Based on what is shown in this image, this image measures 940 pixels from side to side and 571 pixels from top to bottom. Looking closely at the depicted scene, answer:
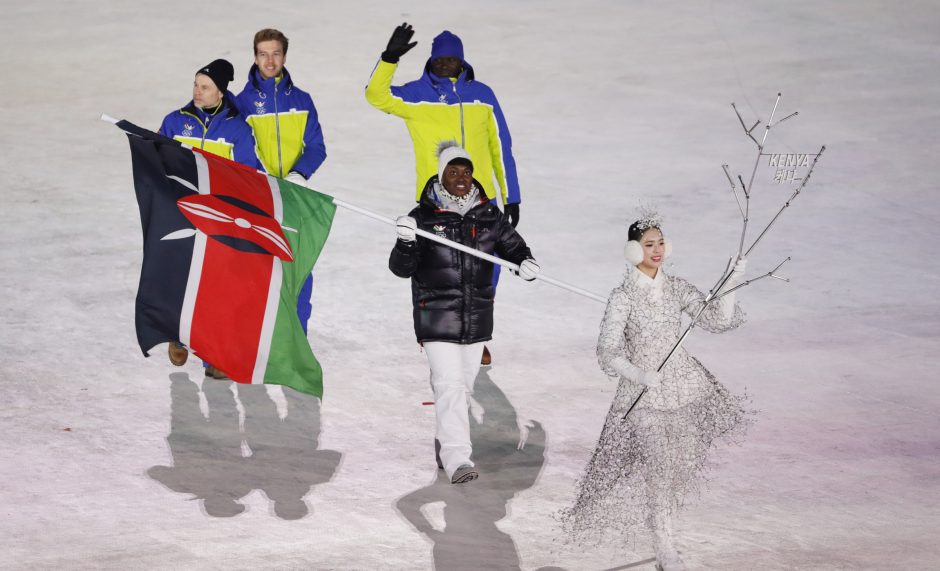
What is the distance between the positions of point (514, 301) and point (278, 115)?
2337mm

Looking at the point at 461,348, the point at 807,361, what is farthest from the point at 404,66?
the point at 461,348

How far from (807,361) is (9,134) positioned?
789 cm

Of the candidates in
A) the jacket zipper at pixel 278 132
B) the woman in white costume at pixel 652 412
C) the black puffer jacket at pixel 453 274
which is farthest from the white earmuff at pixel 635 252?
the jacket zipper at pixel 278 132

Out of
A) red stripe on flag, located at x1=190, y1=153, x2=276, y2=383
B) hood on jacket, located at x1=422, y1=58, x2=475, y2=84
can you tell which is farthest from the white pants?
hood on jacket, located at x1=422, y1=58, x2=475, y2=84

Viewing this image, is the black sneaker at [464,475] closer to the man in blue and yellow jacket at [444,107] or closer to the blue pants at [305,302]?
the blue pants at [305,302]

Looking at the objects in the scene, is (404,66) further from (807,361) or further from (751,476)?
(751,476)

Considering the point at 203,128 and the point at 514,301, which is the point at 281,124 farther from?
the point at 514,301

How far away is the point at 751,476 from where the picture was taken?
7.90m

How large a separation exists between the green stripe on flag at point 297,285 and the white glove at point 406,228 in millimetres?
545

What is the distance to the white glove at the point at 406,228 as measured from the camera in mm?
7496

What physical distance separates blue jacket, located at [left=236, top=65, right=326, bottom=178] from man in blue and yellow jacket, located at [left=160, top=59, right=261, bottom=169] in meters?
0.23

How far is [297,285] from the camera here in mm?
7957

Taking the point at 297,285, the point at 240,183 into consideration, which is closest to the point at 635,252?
the point at 297,285

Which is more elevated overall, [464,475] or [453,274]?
[453,274]
